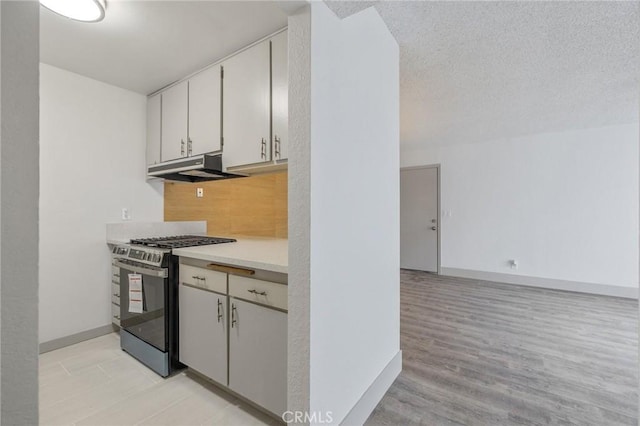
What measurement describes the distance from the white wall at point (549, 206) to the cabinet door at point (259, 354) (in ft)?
14.5

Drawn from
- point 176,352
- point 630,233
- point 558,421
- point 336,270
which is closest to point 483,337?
point 558,421

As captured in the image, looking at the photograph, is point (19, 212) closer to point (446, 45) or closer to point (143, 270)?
point (143, 270)

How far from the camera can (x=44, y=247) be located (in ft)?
7.41

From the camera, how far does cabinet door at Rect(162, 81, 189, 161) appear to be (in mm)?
2422

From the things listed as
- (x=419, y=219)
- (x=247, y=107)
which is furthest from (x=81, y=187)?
(x=419, y=219)

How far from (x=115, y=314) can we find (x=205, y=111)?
205 centimetres

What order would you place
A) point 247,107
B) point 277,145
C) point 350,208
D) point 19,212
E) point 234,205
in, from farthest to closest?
point 234,205
point 247,107
point 277,145
point 350,208
point 19,212

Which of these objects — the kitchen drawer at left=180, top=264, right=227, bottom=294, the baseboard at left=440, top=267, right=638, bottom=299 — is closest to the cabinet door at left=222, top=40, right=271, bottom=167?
the kitchen drawer at left=180, top=264, right=227, bottom=294

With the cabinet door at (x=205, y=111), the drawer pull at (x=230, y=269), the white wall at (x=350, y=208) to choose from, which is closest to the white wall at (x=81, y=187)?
the cabinet door at (x=205, y=111)

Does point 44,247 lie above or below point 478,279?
above

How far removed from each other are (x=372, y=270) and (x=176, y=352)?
58.5 inches

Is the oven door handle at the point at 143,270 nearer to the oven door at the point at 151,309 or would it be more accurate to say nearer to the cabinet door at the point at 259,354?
the oven door at the point at 151,309

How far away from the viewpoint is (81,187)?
2449 mm

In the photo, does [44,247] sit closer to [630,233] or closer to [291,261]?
[291,261]
